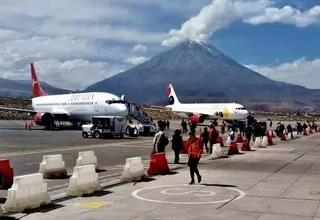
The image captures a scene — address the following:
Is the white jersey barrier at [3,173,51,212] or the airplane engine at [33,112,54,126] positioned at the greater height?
the airplane engine at [33,112,54,126]

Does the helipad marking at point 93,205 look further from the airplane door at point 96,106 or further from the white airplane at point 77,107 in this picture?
the airplane door at point 96,106

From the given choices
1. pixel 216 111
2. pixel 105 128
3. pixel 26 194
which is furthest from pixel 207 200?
pixel 216 111

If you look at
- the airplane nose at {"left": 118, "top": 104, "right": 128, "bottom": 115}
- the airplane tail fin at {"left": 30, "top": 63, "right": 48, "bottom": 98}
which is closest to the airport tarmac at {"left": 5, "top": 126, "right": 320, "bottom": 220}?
the airplane nose at {"left": 118, "top": 104, "right": 128, "bottom": 115}

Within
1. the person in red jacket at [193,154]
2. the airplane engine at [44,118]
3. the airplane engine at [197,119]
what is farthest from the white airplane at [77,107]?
the person in red jacket at [193,154]

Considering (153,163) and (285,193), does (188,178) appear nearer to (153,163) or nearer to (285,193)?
(153,163)

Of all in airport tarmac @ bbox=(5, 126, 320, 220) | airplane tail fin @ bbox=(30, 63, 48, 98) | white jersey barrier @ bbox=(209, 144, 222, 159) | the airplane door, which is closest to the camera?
airport tarmac @ bbox=(5, 126, 320, 220)

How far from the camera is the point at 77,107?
2260 inches

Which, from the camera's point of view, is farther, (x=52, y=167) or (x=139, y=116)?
(x=139, y=116)

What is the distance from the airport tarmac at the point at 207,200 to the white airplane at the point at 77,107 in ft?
110

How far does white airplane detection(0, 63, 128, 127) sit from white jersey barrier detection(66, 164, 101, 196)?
37.3m

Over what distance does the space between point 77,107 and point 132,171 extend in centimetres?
4175

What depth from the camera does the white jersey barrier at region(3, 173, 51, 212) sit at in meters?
11.3

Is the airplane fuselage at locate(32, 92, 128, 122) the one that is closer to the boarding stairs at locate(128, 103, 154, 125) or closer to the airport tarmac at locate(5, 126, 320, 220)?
the boarding stairs at locate(128, 103, 154, 125)

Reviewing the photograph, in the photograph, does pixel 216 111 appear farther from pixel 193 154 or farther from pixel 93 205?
pixel 93 205
